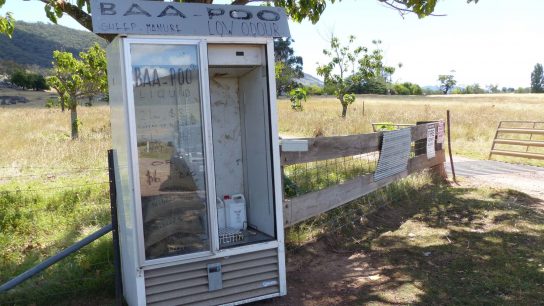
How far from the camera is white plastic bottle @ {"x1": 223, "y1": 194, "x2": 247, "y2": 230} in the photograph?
5148 mm

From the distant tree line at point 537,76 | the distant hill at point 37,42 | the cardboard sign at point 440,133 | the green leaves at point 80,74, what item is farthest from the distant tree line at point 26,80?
the distant tree line at point 537,76

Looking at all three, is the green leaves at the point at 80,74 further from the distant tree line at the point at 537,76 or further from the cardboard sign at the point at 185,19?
the distant tree line at the point at 537,76

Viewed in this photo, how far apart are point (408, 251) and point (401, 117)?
23.0 m

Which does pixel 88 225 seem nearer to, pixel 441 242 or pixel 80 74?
pixel 441 242

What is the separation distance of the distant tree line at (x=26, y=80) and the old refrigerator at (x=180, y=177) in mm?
72910

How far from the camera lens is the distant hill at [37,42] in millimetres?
105125

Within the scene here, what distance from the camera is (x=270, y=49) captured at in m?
4.42

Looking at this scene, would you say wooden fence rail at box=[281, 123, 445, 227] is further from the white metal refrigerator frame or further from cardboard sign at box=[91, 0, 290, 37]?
cardboard sign at box=[91, 0, 290, 37]

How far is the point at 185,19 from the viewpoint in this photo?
4023mm

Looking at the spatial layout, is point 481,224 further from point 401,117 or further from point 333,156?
point 401,117

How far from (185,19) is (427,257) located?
3.71m

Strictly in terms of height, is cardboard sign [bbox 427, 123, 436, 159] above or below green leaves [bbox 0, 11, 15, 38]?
below

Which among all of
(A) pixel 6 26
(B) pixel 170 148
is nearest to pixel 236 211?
(B) pixel 170 148

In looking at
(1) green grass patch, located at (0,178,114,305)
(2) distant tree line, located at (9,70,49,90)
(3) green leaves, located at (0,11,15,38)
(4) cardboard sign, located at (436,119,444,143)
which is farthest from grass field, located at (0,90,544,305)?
(2) distant tree line, located at (9,70,49,90)
